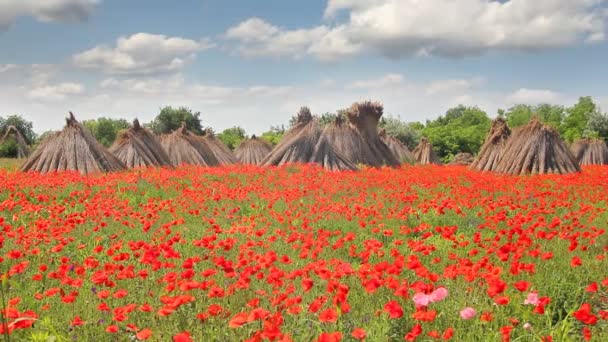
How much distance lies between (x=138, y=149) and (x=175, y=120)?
40.5m

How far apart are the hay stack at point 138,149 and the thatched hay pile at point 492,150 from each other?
48.1 ft

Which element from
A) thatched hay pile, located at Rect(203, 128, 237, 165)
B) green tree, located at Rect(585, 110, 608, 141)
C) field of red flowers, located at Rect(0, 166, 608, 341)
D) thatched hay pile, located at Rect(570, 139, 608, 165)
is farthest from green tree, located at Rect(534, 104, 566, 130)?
field of red flowers, located at Rect(0, 166, 608, 341)

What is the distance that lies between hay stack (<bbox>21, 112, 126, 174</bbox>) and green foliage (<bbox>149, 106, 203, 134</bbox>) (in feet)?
138

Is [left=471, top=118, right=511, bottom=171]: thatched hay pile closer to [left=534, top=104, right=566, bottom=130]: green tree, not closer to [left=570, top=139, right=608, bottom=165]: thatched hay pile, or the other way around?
[left=570, top=139, right=608, bottom=165]: thatched hay pile

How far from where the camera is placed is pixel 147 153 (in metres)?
23.3

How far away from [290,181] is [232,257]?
841cm

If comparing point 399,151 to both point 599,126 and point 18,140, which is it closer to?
point 599,126

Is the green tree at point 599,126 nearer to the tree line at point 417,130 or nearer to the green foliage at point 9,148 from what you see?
the tree line at point 417,130

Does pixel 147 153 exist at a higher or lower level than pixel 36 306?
higher

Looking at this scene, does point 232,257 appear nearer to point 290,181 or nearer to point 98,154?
point 290,181

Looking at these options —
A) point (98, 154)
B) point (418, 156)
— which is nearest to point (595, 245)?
point (98, 154)

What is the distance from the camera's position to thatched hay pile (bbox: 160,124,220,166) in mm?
26969

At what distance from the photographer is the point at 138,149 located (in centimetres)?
2308

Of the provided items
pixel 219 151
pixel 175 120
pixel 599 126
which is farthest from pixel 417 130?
pixel 219 151
